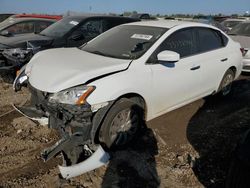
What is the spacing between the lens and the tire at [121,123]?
3.81 meters

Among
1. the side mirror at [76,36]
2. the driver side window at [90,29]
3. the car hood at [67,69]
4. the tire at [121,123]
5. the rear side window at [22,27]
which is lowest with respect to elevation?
the rear side window at [22,27]

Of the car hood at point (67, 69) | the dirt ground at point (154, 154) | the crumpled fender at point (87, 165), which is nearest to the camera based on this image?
the crumpled fender at point (87, 165)

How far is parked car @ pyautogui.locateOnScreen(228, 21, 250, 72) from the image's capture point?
27.4 feet

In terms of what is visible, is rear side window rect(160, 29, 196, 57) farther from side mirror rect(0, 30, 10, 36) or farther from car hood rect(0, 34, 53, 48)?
side mirror rect(0, 30, 10, 36)

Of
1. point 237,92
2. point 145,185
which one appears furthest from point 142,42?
point 237,92

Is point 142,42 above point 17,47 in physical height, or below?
above

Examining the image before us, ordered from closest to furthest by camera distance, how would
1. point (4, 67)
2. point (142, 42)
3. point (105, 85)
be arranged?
point (105, 85)
point (142, 42)
point (4, 67)

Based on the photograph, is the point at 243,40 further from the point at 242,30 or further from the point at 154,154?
the point at 154,154

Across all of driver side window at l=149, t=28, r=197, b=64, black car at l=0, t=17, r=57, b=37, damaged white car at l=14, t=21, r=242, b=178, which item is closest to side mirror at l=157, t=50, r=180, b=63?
damaged white car at l=14, t=21, r=242, b=178

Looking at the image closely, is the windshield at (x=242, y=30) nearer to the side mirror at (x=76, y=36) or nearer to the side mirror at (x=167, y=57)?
the side mirror at (x=76, y=36)

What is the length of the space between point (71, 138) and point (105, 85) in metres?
0.74

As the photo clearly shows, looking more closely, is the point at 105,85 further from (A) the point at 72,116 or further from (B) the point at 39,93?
(B) the point at 39,93

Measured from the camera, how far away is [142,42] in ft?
15.0

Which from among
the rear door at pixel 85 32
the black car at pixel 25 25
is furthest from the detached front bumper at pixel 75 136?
the black car at pixel 25 25
